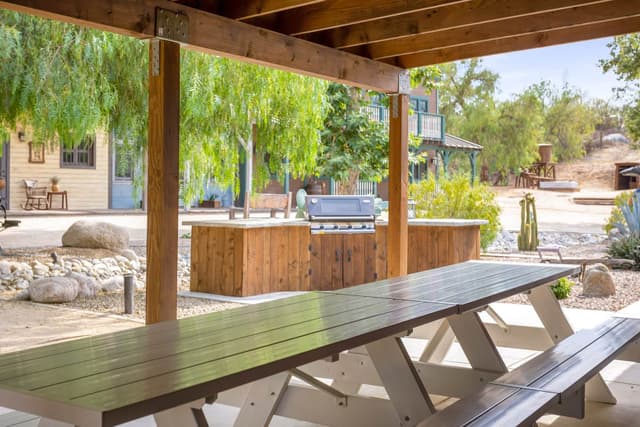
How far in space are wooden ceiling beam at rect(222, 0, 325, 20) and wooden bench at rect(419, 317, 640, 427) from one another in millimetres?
2695

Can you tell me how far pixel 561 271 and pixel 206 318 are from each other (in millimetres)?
2495

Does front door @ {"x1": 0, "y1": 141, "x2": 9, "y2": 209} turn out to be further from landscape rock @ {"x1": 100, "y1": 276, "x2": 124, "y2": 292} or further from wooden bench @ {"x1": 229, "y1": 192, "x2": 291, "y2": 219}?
landscape rock @ {"x1": 100, "y1": 276, "x2": 124, "y2": 292}

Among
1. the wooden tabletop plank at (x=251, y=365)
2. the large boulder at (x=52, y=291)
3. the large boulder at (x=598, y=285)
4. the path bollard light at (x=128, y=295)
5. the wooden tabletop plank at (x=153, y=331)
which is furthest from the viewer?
the large boulder at (x=598, y=285)

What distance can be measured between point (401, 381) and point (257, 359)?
2.71ft

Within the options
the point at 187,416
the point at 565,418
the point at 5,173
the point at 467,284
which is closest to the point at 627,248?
the point at 565,418

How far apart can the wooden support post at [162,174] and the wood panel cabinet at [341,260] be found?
4.12 m

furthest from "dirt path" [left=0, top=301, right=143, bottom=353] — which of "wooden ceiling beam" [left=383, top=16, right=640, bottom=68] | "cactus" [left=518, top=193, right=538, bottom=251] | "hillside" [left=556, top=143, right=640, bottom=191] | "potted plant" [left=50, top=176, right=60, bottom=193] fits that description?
"hillside" [left=556, top=143, right=640, bottom=191]

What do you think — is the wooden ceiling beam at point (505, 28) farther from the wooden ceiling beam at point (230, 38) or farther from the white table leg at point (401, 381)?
the white table leg at point (401, 381)

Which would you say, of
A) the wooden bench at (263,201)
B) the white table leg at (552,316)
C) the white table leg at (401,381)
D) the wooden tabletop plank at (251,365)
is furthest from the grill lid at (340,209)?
the white table leg at (401,381)

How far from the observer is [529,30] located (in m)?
5.37

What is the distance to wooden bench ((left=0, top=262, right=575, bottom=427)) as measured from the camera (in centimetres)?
179

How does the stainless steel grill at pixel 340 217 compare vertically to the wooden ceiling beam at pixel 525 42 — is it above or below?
below

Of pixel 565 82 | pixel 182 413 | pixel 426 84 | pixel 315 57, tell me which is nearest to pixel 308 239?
pixel 315 57

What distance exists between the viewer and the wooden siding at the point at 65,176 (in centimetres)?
2109
